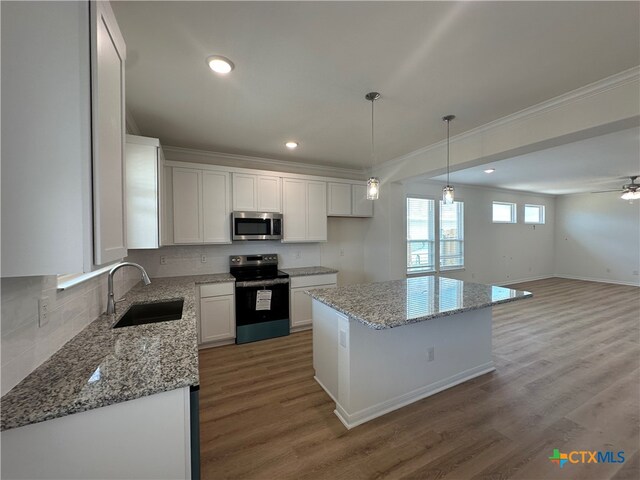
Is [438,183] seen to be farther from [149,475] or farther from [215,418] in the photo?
[149,475]

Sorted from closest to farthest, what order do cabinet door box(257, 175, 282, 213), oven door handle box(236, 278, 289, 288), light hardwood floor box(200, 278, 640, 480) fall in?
light hardwood floor box(200, 278, 640, 480)
oven door handle box(236, 278, 289, 288)
cabinet door box(257, 175, 282, 213)

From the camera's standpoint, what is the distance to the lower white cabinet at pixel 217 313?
10.7ft

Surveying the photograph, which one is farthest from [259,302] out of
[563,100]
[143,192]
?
[563,100]

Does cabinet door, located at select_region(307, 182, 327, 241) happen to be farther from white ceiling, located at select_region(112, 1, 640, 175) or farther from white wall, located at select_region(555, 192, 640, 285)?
white wall, located at select_region(555, 192, 640, 285)

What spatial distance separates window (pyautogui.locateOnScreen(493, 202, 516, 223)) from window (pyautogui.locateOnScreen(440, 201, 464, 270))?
1.49 metres

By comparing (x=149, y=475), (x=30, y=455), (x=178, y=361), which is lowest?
(x=149, y=475)

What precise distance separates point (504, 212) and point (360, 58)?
7.47 m

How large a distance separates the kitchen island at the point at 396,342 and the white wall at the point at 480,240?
182 centimetres

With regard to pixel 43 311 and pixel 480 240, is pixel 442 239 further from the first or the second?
pixel 43 311

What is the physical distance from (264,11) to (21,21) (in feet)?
3.37

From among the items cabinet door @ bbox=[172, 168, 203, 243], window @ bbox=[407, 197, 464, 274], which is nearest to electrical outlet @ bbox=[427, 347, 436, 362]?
cabinet door @ bbox=[172, 168, 203, 243]

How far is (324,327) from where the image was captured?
2342 millimetres

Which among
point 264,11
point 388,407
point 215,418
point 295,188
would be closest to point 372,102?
point 264,11

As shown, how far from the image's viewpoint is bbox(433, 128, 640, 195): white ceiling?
3614 mm
